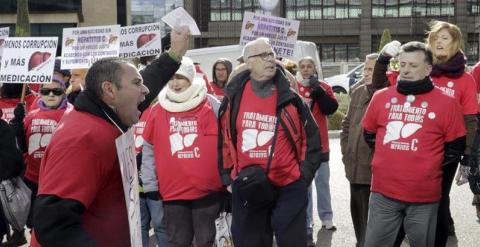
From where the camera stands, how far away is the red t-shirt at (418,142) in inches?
196

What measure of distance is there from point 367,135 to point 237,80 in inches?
41.2

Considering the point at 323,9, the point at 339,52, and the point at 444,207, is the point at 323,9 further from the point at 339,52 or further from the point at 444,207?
the point at 444,207

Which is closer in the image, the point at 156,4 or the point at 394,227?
the point at 394,227

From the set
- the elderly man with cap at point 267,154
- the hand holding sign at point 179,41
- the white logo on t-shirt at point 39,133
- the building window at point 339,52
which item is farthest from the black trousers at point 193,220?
the building window at point 339,52

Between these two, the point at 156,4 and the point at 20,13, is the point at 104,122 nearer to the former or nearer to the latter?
the point at 20,13

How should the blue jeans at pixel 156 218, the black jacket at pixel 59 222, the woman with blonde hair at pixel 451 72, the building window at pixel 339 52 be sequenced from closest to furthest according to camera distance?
the black jacket at pixel 59 222 < the woman with blonde hair at pixel 451 72 < the blue jeans at pixel 156 218 < the building window at pixel 339 52

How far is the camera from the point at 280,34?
9305 millimetres

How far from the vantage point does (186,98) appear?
→ 218 inches

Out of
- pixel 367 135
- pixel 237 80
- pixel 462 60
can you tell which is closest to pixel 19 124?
pixel 237 80

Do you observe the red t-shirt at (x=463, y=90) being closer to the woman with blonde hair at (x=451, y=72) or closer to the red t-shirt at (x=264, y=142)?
the woman with blonde hair at (x=451, y=72)

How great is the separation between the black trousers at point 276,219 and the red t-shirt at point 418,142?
61cm

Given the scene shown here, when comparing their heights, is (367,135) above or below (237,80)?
below

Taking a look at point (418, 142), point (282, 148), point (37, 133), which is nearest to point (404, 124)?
point (418, 142)

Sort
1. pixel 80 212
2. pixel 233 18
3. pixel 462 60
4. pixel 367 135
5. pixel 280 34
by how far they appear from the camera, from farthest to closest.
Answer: pixel 233 18
pixel 280 34
pixel 462 60
pixel 367 135
pixel 80 212
